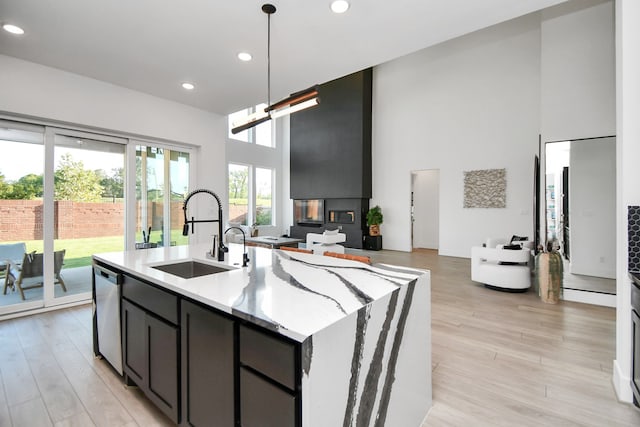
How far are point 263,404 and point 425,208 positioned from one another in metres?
8.82

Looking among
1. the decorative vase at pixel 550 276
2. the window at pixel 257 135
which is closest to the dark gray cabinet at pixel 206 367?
the decorative vase at pixel 550 276

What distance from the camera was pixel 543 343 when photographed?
2.79 meters

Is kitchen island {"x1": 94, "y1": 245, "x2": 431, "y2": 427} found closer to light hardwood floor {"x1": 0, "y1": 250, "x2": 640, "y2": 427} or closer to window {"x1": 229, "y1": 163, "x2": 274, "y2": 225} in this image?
light hardwood floor {"x1": 0, "y1": 250, "x2": 640, "y2": 427}

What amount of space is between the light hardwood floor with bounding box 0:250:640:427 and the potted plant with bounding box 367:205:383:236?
4919 millimetres

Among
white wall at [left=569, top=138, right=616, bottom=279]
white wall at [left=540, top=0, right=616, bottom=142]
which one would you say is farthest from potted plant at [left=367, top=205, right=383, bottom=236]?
white wall at [left=569, top=138, right=616, bottom=279]

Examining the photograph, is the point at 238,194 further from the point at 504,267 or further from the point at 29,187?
the point at 504,267

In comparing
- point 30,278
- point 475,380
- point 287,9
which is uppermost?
point 287,9

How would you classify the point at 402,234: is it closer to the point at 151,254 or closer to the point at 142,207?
the point at 142,207

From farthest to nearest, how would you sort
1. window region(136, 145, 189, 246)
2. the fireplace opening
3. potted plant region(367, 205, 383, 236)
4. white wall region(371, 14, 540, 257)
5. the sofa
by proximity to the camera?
the fireplace opening, potted plant region(367, 205, 383, 236), white wall region(371, 14, 540, 257), window region(136, 145, 189, 246), the sofa

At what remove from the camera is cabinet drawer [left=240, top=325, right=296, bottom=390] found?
102cm

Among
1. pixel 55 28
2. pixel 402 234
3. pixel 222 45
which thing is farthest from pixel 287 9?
pixel 402 234

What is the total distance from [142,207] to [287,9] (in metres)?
3.51

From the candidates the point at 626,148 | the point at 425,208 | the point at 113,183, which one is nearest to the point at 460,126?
the point at 425,208

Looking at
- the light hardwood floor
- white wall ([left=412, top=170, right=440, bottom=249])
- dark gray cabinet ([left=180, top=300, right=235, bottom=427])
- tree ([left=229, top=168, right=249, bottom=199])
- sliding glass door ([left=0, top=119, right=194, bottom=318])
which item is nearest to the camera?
dark gray cabinet ([left=180, top=300, right=235, bottom=427])
